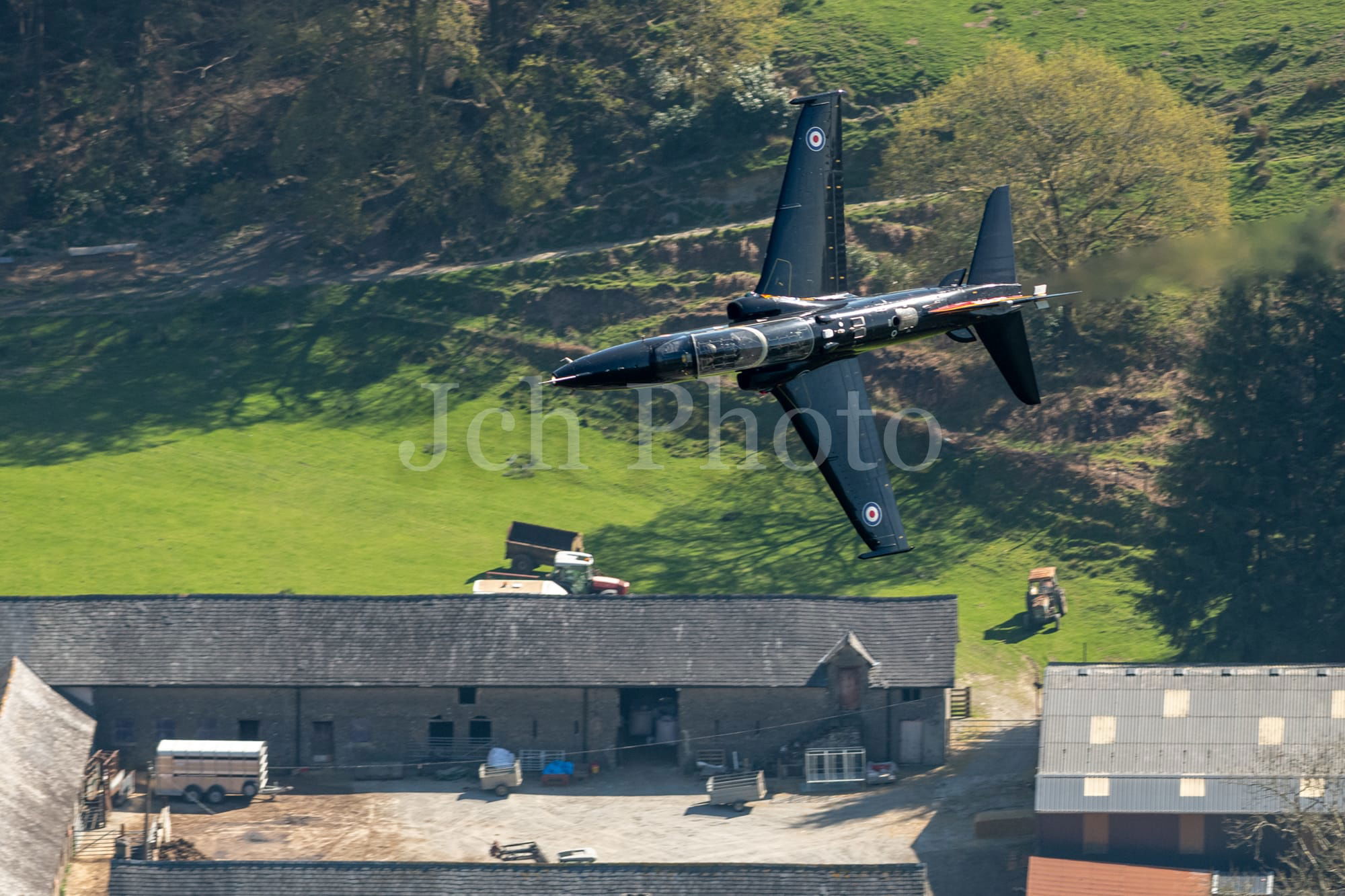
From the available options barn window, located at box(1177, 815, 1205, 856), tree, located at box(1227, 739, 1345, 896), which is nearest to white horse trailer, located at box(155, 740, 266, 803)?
barn window, located at box(1177, 815, 1205, 856)

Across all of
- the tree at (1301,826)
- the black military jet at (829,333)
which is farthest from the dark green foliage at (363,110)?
the black military jet at (829,333)

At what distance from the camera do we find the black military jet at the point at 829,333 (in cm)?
5169

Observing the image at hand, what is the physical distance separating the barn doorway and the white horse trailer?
18.7 metres

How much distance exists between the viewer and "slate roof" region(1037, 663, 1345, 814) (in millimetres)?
83938

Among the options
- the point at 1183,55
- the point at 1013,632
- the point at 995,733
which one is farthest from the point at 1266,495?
the point at 1183,55

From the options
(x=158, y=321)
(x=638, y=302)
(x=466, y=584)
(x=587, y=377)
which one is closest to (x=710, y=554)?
(x=466, y=584)

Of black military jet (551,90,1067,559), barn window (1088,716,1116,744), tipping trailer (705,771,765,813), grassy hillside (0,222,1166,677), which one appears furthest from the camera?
grassy hillside (0,222,1166,677)

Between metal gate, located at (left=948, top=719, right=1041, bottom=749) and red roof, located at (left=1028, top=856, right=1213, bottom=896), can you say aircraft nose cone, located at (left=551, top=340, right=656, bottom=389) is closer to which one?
red roof, located at (left=1028, top=856, right=1213, bottom=896)

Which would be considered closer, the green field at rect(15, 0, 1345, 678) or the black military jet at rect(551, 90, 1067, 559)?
the black military jet at rect(551, 90, 1067, 559)

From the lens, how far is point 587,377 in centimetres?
4978

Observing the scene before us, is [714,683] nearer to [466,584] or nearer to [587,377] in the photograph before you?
[466,584]

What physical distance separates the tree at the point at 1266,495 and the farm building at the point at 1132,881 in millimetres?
19437

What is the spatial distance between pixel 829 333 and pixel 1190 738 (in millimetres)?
41625

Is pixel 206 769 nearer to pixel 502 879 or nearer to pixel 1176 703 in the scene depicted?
pixel 502 879
